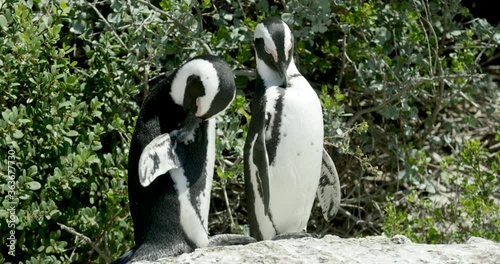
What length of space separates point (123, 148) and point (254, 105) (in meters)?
0.94

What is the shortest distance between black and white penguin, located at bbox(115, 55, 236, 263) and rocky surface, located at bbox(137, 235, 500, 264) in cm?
9

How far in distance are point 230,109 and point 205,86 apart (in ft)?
4.09

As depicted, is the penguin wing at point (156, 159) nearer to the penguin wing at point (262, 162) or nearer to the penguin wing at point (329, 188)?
the penguin wing at point (262, 162)

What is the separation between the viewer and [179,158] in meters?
2.65

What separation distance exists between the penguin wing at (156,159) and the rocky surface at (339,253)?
21 centimetres

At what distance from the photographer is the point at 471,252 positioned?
8.86 ft

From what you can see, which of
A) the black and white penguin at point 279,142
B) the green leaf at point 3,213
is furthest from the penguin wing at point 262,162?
the green leaf at point 3,213

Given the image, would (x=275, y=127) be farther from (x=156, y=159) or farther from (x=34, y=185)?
(x=34, y=185)

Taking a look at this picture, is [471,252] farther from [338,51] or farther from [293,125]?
[338,51]

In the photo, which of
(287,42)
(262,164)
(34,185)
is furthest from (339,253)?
(34,185)

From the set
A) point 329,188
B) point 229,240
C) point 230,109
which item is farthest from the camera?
point 230,109

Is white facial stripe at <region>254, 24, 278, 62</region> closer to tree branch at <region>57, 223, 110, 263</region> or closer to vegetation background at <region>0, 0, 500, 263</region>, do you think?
vegetation background at <region>0, 0, 500, 263</region>

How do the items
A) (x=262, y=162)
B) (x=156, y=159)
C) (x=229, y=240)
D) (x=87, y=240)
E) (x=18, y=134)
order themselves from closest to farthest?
(x=156, y=159), (x=229, y=240), (x=262, y=162), (x=18, y=134), (x=87, y=240)

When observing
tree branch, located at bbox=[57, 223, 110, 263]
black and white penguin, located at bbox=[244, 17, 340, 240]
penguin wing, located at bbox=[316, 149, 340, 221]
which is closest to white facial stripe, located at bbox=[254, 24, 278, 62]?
black and white penguin, located at bbox=[244, 17, 340, 240]
